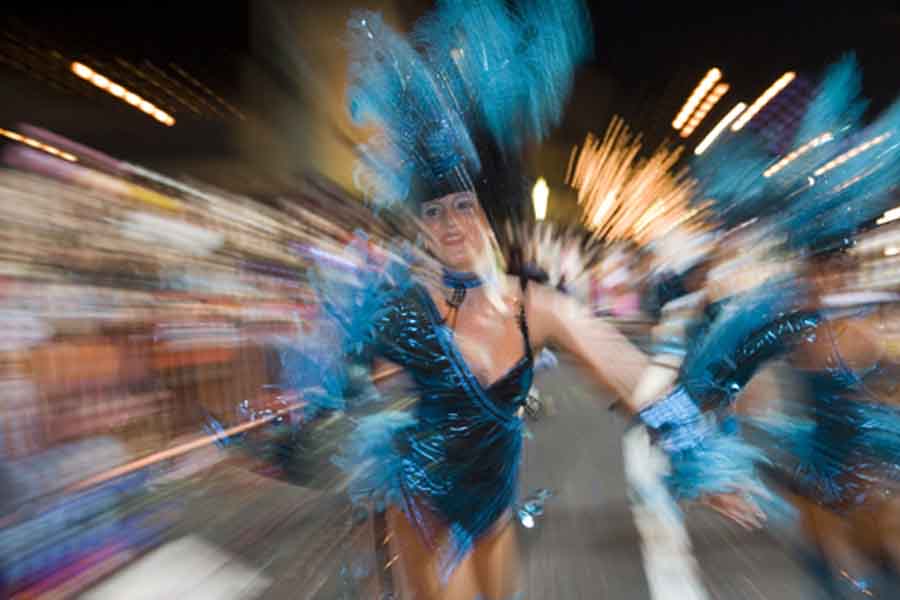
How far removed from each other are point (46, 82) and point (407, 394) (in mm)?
7384

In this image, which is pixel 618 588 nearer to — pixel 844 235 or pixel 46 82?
pixel 844 235

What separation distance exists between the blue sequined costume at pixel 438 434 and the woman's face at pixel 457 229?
7.8 inches

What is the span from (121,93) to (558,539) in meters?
8.12

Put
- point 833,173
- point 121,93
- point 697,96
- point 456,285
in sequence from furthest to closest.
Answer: point 697,96
point 121,93
point 833,173
point 456,285

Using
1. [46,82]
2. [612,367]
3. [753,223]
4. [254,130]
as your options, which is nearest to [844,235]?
[753,223]

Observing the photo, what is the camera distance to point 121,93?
7.86 m

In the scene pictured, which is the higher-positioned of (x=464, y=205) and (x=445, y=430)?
(x=464, y=205)

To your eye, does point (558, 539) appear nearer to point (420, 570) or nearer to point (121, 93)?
point (420, 570)

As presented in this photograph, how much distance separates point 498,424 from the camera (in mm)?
1508

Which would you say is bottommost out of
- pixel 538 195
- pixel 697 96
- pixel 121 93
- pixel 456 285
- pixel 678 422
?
pixel 678 422

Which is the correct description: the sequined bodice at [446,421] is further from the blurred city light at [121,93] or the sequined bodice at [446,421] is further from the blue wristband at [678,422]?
the blurred city light at [121,93]

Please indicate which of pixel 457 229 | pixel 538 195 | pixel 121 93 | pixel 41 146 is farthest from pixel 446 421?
pixel 121 93

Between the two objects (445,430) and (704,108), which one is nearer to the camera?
(445,430)

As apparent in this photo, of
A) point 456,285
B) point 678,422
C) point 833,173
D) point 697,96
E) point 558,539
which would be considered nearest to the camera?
point 678,422
